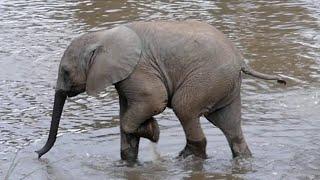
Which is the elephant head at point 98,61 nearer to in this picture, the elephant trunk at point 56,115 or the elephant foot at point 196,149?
the elephant trunk at point 56,115

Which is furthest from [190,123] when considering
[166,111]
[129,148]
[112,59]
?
[166,111]

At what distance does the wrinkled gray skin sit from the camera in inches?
272

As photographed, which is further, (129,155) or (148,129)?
(129,155)

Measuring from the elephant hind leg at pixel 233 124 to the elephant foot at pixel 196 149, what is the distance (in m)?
0.23

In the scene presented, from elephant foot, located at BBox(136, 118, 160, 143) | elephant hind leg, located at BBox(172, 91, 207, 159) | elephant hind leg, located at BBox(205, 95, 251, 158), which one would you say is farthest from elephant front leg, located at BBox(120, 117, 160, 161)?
elephant hind leg, located at BBox(205, 95, 251, 158)

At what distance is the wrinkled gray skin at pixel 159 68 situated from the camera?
6.92 meters

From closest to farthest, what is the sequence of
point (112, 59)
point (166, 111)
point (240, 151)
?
point (112, 59)
point (240, 151)
point (166, 111)

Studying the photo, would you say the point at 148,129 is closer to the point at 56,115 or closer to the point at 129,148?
the point at 129,148

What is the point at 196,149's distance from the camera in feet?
24.1

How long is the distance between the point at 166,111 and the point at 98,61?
97.0 inches

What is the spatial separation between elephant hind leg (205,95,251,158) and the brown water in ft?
0.36

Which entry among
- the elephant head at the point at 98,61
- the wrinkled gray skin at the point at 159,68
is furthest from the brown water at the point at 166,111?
the elephant head at the point at 98,61

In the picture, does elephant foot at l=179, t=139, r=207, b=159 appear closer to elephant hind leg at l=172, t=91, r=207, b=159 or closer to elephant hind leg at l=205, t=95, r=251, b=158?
elephant hind leg at l=172, t=91, r=207, b=159

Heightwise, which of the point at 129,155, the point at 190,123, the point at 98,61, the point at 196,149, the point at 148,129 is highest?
the point at 98,61
